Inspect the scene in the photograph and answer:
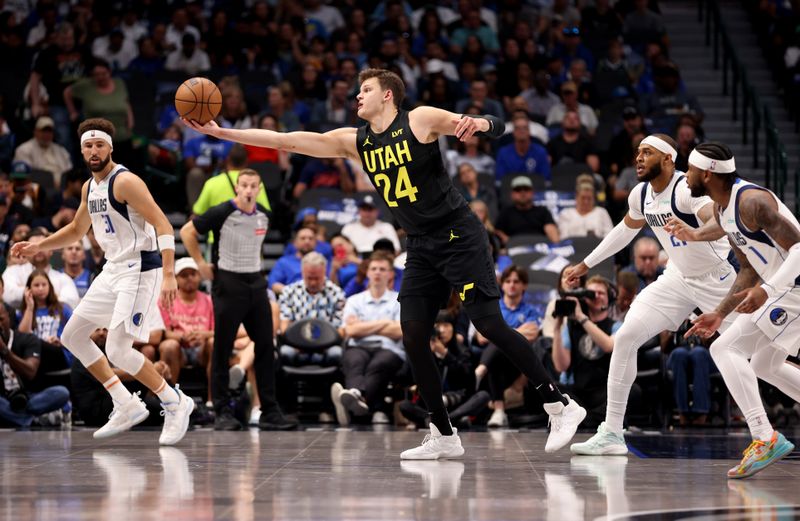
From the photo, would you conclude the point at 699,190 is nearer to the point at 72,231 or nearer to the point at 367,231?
the point at 72,231

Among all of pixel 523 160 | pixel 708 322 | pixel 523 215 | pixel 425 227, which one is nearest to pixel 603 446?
pixel 708 322

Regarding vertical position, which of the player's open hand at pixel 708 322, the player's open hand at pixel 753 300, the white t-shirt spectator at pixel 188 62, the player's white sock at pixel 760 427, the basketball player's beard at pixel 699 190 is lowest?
A: the player's white sock at pixel 760 427

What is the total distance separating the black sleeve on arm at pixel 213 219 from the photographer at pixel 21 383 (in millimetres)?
1907

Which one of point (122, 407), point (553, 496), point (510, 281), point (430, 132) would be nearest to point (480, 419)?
point (510, 281)

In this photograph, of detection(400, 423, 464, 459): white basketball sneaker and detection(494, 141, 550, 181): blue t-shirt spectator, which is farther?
detection(494, 141, 550, 181): blue t-shirt spectator

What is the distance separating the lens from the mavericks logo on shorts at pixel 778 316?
256 inches

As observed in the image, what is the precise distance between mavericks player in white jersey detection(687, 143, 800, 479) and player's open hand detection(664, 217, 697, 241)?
0.23 meters

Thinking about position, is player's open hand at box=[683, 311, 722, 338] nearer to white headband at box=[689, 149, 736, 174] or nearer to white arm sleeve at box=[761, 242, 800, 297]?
white arm sleeve at box=[761, 242, 800, 297]

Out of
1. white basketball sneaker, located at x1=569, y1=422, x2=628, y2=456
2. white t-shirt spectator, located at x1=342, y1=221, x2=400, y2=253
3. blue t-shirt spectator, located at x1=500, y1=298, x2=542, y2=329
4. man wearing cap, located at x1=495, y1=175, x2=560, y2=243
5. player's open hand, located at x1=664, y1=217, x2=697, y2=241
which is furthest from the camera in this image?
man wearing cap, located at x1=495, y1=175, x2=560, y2=243

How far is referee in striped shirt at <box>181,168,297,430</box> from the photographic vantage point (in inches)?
392

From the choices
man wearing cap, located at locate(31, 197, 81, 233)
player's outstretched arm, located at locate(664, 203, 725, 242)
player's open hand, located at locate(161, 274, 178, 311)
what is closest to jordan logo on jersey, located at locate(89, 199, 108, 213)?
player's open hand, located at locate(161, 274, 178, 311)

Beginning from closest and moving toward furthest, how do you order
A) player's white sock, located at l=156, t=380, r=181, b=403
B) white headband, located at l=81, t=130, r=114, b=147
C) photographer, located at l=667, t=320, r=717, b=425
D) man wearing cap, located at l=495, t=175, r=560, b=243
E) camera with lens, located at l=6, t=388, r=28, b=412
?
1. white headband, located at l=81, t=130, r=114, b=147
2. player's white sock, located at l=156, t=380, r=181, b=403
3. camera with lens, located at l=6, t=388, r=28, b=412
4. photographer, located at l=667, t=320, r=717, b=425
5. man wearing cap, located at l=495, t=175, r=560, b=243

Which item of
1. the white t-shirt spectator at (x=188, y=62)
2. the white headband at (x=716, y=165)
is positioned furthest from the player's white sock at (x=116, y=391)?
the white t-shirt spectator at (x=188, y=62)

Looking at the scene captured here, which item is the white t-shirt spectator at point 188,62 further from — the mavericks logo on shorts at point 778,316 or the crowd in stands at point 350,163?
the mavericks logo on shorts at point 778,316
